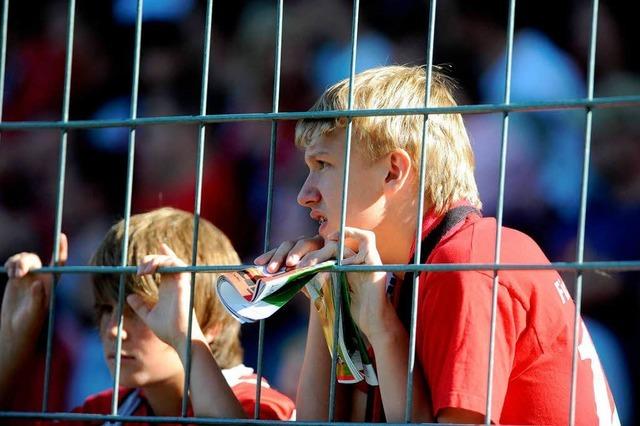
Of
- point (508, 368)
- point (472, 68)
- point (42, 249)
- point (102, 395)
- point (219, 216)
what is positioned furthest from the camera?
point (42, 249)

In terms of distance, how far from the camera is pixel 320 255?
208 cm

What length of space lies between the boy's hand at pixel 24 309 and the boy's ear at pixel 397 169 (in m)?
0.70

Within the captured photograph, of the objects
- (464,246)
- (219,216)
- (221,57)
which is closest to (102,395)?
(219,216)

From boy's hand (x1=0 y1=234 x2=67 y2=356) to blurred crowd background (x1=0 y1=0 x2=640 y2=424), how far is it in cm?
104

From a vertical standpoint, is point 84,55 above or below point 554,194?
above

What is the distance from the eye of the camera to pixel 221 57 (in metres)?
3.88

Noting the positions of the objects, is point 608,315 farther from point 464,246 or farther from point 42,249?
point 42,249

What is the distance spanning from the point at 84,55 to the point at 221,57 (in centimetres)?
50

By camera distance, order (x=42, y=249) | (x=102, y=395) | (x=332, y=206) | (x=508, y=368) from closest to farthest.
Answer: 1. (x=508, y=368)
2. (x=332, y=206)
3. (x=102, y=395)
4. (x=42, y=249)

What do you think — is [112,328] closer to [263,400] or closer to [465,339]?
[263,400]

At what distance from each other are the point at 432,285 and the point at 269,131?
178cm

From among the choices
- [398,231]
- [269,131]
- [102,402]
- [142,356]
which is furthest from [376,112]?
[269,131]

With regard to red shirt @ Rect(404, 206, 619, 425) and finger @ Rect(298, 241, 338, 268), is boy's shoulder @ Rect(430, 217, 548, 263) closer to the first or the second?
red shirt @ Rect(404, 206, 619, 425)

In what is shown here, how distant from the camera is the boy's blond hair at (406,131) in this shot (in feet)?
7.44
